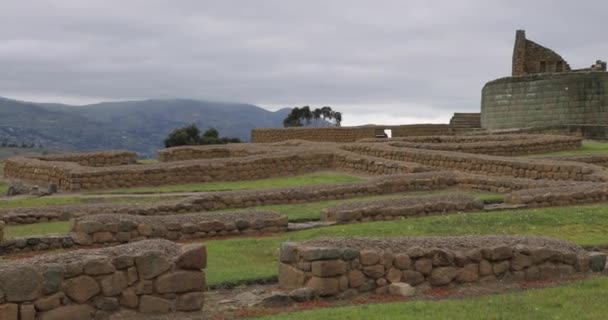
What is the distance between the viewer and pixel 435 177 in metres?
24.7

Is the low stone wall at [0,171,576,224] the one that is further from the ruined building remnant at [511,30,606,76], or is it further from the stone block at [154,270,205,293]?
the ruined building remnant at [511,30,606,76]

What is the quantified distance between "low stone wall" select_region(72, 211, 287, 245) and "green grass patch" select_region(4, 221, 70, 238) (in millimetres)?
2518

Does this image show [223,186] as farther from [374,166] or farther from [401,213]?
[401,213]

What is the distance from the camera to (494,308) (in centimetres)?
941

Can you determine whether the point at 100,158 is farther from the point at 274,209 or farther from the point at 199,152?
the point at 274,209

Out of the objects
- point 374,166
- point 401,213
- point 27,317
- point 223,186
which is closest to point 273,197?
point 401,213

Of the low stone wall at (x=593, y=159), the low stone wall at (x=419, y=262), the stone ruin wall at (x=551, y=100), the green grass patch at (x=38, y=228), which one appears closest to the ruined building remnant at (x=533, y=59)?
the stone ruin wall at (x=551, y=100)

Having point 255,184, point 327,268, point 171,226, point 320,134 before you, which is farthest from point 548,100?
point 327,268

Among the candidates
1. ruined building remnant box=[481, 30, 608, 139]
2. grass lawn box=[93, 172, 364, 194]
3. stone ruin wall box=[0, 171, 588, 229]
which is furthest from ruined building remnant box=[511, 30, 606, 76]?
stone ruin wall box=[0, 171, 588, 229]

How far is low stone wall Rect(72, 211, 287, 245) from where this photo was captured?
15398 mm

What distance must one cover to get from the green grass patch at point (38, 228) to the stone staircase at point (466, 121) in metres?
42.3

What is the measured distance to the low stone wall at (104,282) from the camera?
8.45 m

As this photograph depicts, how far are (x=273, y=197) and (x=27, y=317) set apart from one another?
1384 centimetres

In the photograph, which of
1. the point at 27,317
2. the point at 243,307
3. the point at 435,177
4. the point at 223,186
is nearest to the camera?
the point at 27,317
